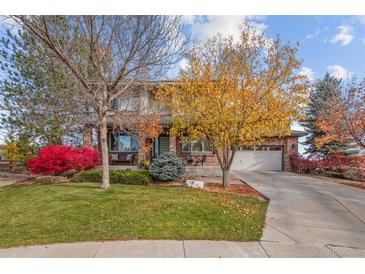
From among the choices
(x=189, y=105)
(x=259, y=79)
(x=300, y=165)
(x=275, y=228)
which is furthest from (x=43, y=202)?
(x=300, y=165)

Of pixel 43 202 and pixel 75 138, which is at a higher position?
pixel 75 138

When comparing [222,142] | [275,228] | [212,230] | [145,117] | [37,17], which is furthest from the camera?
→ [145,117]

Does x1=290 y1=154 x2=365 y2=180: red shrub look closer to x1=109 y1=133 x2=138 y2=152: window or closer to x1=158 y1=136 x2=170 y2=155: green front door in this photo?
x1=158 y1=136 x2=170 y2=155: green front door

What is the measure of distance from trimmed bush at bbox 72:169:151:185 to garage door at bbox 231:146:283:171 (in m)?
8.19

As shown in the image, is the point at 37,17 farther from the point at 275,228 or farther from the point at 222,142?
the point at 275,228

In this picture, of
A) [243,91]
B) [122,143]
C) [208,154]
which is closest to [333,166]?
[208,154]

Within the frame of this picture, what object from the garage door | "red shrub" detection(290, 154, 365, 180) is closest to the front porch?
the garage door

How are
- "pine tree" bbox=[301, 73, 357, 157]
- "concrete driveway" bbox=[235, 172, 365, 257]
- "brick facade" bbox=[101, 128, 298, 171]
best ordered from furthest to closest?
1. "pine tree" bbox=[301, 73, 357, 157]
2. "brick facade" bbox=[101, 128, 298, 171]
3. "concrete driveway" bbox=[235, 172, 365, 257]

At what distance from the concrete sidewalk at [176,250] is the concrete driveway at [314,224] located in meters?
0.02

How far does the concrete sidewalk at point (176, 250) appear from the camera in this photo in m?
4.07

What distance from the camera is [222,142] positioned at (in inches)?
368

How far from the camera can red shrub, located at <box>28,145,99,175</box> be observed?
37.2 feet

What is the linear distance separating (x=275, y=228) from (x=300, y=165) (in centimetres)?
1159

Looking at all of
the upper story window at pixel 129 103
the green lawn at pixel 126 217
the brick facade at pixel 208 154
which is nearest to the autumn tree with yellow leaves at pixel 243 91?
the green lawn at pixel 126 217
